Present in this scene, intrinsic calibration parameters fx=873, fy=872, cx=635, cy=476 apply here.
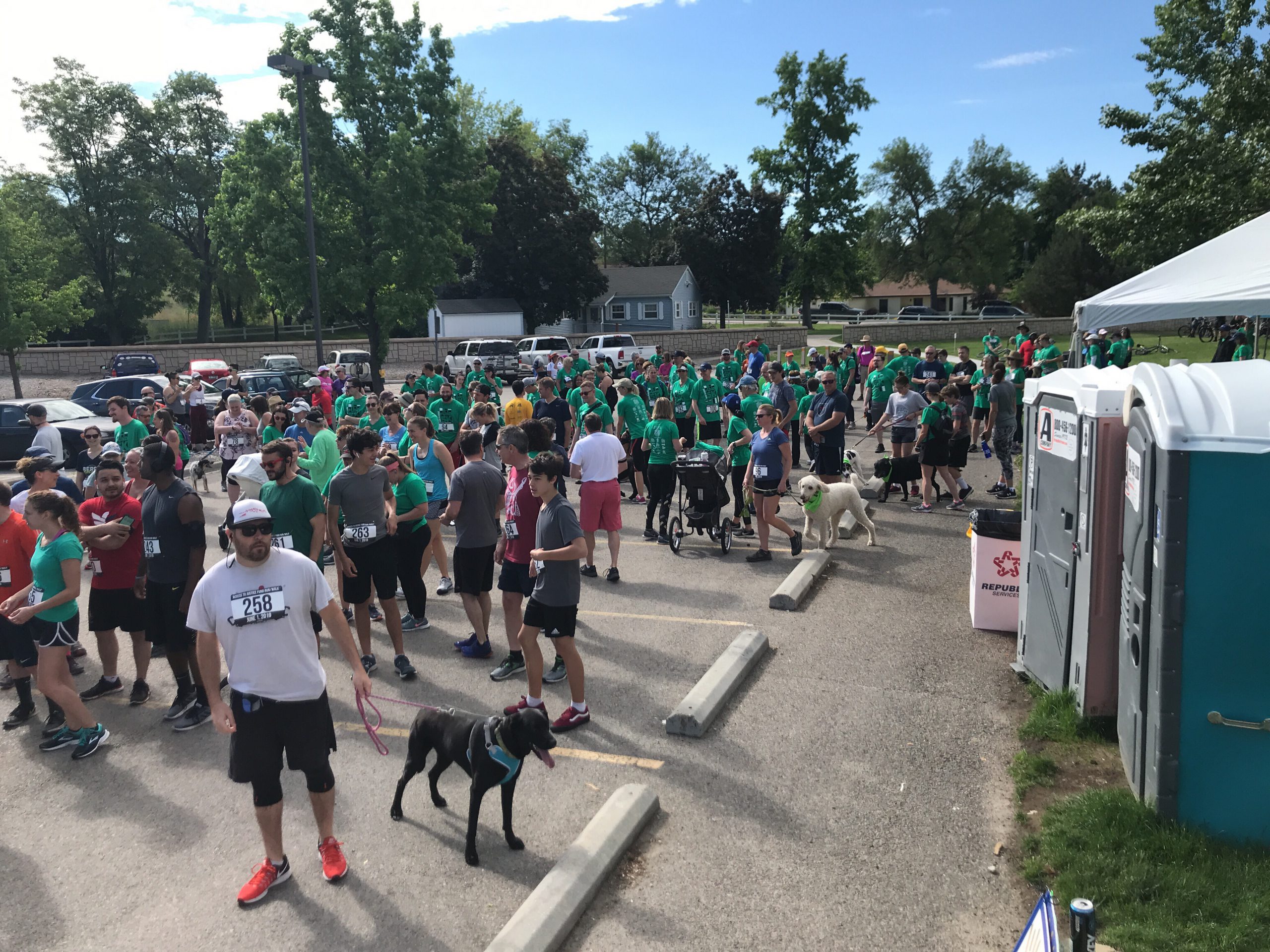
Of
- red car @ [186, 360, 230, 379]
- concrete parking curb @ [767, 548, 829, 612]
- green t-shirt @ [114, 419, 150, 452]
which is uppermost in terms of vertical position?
red car @ [186, 360, 230, 379]

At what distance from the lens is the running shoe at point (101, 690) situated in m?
7.00

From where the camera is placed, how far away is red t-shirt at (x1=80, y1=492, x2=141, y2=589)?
21.2 ft

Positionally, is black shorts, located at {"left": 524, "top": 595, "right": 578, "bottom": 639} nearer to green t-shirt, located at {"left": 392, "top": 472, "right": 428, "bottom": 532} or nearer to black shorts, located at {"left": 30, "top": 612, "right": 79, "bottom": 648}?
green t-shirt, located at {"left": 392, "top": 472, "right": 428, "bottom": 532}

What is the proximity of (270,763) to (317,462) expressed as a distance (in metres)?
5.49

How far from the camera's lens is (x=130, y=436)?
11.7 m

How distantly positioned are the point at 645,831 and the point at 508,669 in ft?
7.93

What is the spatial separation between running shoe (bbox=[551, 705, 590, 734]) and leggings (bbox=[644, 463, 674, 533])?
502 centimetres

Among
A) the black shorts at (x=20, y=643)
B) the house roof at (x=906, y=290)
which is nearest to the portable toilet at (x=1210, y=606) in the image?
the black shorts at (x=20, y=643)

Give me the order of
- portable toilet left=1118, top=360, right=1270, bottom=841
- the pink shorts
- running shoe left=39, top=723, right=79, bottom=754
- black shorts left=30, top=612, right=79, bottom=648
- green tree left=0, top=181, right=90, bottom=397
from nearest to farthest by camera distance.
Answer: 1. portable toilet left=1118, top=360, right=1270, bottom=841
2. black shorts left=30, top=612, right=79, bottom=648
3. running shoe left=39, top=723, right=79, bottom=754
4. the pink shorts
5. green tree left=0, top=181, right=90, bottom=397

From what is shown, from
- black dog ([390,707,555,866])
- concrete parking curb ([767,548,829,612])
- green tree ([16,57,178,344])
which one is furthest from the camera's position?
green tree ([16,57,178,344])

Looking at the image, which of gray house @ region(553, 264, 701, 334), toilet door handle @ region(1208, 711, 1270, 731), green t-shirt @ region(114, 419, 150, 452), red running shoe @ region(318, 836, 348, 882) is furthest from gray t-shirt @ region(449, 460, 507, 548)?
gray house @ region(553, 264, 701, 334)

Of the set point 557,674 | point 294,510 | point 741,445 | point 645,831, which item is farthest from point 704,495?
point 645,831

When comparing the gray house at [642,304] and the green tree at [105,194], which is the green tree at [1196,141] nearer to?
the gray house at [642,304]

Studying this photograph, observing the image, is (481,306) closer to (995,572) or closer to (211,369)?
(211,369)
